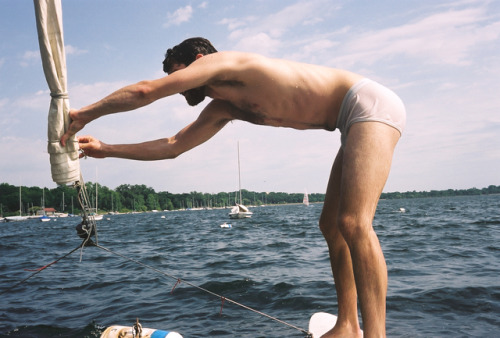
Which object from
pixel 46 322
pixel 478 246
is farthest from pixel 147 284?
pixel 478 246

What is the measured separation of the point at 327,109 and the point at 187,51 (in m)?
1.10

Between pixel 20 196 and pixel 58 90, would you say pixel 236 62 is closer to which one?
pixel 58 90

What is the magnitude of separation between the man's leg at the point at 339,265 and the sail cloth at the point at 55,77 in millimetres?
1967

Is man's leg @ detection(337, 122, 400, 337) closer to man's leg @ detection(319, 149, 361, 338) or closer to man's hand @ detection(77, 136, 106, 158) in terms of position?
man's leg @ detection(319, 149, 361, 338)

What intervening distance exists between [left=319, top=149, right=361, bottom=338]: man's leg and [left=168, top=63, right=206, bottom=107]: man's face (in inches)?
46.2

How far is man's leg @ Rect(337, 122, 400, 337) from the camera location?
2.18m

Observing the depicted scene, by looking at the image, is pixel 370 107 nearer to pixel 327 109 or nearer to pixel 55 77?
pixel 327 109

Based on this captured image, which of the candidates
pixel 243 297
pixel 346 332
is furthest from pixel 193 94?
pixel 243 297

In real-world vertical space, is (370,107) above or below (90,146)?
above

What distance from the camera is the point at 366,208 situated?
2271 mm

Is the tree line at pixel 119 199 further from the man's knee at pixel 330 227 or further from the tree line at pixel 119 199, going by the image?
the man's knee at pixel 330 227

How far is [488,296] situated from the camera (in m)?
5.24

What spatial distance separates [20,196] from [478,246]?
105774 mm

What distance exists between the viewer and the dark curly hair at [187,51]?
2.76 metres
